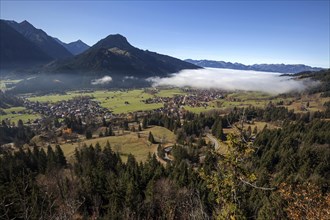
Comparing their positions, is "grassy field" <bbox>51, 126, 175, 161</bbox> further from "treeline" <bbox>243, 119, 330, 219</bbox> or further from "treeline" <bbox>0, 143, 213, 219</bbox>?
"treeline" <bbox>243, 119, 330, 219</bbox>

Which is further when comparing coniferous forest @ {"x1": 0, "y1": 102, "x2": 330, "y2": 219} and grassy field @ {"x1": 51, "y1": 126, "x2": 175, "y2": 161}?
grassy field @ {"x1": 51, "y1": 126, "x2": 175, "y2": 161}

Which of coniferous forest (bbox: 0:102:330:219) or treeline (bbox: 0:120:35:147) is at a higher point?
coniferous forest (bbox: 0:102:330:219)

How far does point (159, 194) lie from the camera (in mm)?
51406

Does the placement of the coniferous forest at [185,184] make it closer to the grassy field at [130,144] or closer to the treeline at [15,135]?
the grassy field at [130,144]

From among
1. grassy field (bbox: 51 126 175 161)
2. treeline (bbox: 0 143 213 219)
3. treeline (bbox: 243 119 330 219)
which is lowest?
grassy field (bbox: 51 126 175 161)

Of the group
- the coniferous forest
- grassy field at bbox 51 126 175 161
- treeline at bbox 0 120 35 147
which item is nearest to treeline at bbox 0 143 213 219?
the coniferous forest

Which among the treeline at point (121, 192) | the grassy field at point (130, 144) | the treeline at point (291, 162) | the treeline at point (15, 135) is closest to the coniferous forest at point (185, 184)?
the treeline at point (121, 192)

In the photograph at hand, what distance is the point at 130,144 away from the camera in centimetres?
12144

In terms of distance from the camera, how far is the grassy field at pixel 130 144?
11044 cm

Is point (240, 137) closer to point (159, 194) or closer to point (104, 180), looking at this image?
point (159, 194)

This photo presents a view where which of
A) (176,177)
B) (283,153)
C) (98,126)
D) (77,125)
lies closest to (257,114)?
(283,153)

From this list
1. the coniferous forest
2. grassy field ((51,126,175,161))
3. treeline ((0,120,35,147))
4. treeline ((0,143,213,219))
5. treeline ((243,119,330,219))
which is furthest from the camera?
treeline ((0,120,35,147))

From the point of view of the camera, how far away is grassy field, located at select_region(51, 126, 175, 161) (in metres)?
110

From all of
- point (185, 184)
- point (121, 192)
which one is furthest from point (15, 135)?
point (185, 184)
